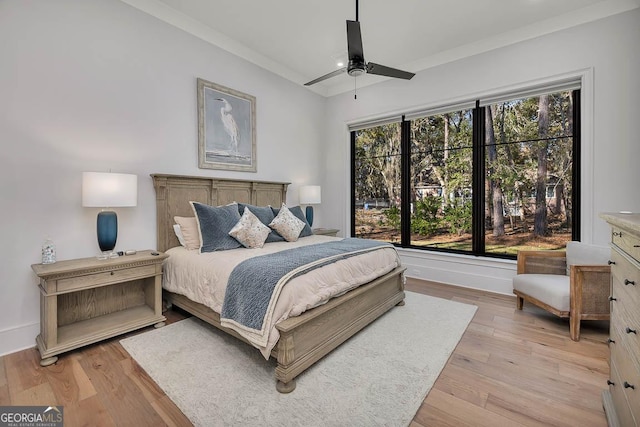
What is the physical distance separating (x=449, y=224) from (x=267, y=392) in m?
3.47

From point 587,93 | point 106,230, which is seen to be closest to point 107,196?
point 106,230

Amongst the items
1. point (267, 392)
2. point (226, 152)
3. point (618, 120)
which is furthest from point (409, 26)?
point (267, 392)

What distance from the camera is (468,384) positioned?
74.0 inches

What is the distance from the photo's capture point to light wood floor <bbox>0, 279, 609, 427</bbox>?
1.59 meters

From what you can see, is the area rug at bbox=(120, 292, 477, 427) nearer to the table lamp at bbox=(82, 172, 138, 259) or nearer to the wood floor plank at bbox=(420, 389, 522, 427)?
the wood floor plank at bbox=(420, 389, 522, 427)

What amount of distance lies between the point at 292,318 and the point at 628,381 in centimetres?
160

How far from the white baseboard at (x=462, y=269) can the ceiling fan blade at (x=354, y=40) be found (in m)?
2.99

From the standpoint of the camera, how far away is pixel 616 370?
1405 mm

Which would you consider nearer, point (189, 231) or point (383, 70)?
point (383, 70)

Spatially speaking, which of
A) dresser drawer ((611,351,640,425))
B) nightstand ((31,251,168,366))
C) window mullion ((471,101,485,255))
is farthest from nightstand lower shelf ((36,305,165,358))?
window mullion ((471,101,485,255))

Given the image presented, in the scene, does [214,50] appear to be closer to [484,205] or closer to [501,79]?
[501,79]

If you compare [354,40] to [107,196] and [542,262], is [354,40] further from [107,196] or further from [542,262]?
[542,262]

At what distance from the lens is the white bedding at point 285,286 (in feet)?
6.24

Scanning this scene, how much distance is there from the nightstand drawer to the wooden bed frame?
17.5 inches
